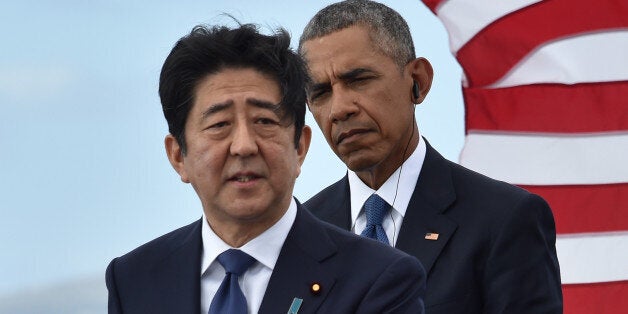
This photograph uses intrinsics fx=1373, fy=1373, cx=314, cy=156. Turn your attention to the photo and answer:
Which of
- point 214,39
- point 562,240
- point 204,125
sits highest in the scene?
point 214,39

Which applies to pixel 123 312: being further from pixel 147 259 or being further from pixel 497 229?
pixel 497 229

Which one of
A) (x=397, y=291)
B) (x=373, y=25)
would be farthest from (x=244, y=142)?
(x=373, y=25)

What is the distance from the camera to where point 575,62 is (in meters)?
9.42

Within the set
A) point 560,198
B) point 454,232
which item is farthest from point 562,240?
point 454,232

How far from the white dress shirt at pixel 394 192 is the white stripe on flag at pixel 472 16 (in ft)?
8.60

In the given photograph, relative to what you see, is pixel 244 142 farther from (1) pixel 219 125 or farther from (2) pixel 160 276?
(2) pixel 160 276

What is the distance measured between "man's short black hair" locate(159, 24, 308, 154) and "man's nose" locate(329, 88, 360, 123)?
1656mm

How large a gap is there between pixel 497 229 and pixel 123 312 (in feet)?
7.02

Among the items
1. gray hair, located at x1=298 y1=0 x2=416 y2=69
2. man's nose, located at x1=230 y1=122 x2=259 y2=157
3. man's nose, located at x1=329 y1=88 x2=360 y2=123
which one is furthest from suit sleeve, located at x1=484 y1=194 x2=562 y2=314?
man's nose, located at x1=230 y1=122 x2=259 y2=157

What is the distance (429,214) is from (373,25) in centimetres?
102

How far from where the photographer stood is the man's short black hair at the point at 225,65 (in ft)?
16.2

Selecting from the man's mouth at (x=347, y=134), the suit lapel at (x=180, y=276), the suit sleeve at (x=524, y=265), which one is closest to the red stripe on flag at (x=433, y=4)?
the man's mouth at (x=347, y=134)

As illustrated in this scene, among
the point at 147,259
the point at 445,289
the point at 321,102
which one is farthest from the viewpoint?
the point at 321,102

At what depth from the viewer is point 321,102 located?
6867mm
